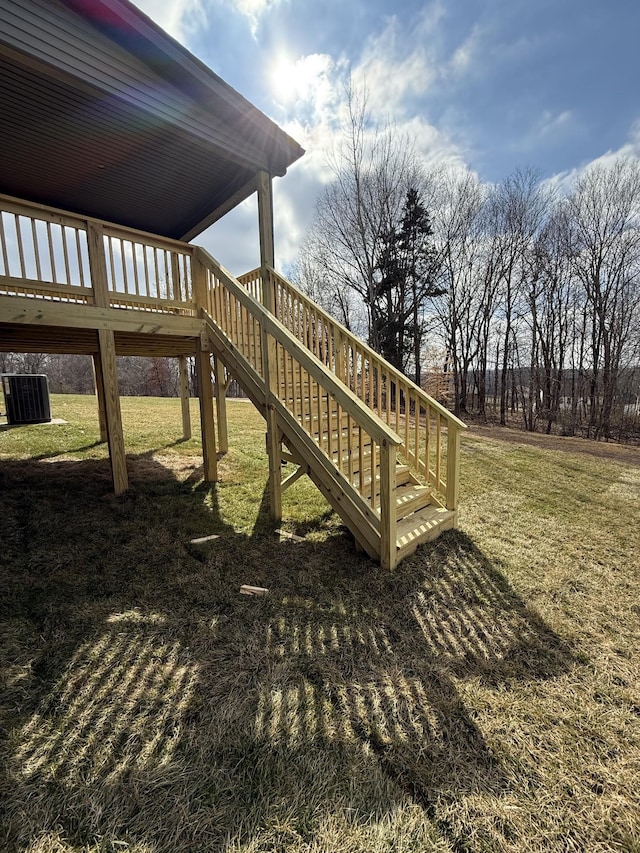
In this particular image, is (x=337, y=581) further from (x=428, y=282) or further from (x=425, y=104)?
(x=428, y=282)

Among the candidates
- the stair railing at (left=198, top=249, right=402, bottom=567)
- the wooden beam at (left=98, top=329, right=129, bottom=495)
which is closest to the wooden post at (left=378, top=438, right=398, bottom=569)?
the stair railing at (left=198, top=249, right=402, bottom=567)

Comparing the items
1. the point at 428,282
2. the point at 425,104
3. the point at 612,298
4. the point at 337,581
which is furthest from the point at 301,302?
the point at 612,298

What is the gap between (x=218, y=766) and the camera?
1.61 meters

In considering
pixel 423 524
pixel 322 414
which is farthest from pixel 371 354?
pixel 423 524

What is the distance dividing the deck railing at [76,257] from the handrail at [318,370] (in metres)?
0.86

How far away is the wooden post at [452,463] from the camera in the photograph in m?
3.89

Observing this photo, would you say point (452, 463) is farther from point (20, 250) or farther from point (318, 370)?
point (20, 250)

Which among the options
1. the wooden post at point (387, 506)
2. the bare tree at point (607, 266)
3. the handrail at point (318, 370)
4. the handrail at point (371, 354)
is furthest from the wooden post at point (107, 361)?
the bare tree at point (607, 266)

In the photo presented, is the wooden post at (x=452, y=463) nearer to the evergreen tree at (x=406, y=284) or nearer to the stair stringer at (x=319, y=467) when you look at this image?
the stair stringer at (x=319, y=467)

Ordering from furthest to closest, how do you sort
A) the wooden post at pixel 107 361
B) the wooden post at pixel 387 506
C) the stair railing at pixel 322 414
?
1. the wooden post at pixel 107 361
2. the stair railing at pixel 322 414
3. the wooden post at pixel 387 506

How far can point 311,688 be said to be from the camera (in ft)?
6.73

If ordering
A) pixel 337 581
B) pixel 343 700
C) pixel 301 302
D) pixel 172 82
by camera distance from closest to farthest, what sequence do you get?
1. pixel 343 700
2. pixel 337 581
3. pixel 172 82
4. pixel 301 302

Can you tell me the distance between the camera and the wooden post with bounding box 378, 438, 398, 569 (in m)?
3.02

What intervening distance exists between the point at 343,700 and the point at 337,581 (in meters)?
1.15
